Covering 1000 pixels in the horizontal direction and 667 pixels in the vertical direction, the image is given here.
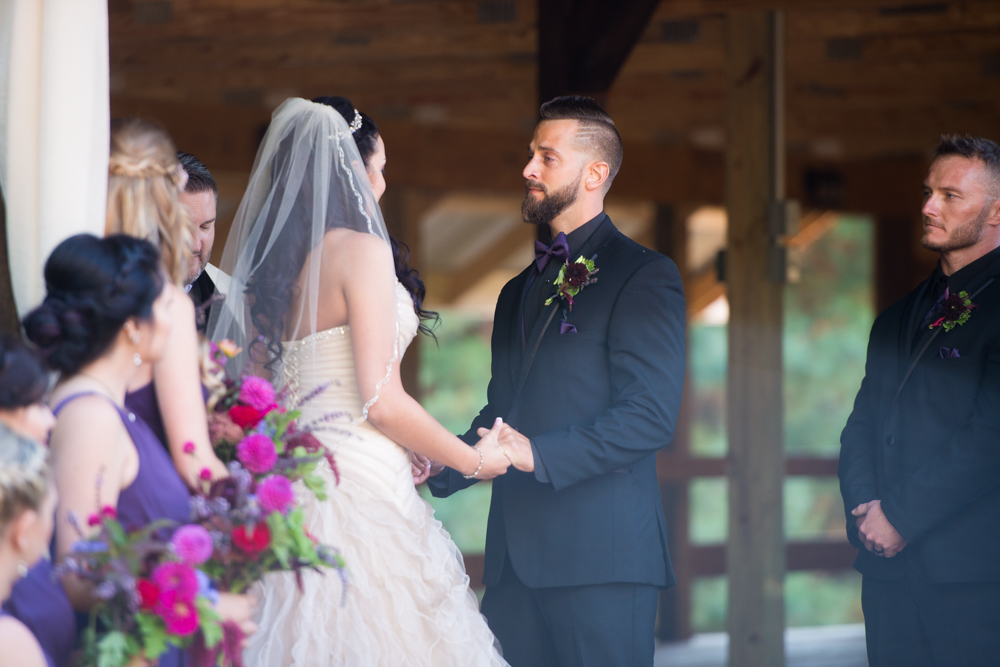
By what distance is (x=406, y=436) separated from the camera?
2143 millimetres

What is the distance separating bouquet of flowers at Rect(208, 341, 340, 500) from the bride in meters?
0.24

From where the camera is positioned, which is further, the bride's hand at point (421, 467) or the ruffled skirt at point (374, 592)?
the bride's hand at point (421, 467)

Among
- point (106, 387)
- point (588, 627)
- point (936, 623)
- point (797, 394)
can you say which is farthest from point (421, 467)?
point (797, 394)

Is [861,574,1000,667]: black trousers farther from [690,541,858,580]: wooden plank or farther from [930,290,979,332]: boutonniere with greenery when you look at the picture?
[690,541,858,580]: wooden plank

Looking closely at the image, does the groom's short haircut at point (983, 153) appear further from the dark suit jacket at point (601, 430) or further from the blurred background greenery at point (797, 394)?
the blurred background greenery at point (797, 394)

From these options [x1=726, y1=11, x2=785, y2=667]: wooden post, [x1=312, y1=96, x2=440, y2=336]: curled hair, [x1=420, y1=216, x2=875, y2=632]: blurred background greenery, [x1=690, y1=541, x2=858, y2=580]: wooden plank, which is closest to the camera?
[x1=312, y1=96, x2=440, y2=336]: curled hair

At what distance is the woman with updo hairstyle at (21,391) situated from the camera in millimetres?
1373

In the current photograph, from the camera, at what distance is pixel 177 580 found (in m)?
1.39

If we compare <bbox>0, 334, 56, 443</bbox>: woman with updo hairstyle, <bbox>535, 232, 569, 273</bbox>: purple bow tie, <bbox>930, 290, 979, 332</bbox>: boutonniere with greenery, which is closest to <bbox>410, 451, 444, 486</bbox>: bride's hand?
<bbox>535, 232, 569, 273</bbox>: purple bow tie

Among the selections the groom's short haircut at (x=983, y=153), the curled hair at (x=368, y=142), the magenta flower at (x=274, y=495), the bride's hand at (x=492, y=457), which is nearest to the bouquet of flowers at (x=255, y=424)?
the magenta flower at (x=274, y=495)

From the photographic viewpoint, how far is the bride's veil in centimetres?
213

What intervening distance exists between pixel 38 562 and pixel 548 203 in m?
1.46

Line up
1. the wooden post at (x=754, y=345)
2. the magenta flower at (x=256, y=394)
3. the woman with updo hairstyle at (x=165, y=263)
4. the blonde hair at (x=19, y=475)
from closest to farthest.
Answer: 1. the blonde hair at (x=19, y=475)
2. the woman with updo hairstyle at (x=165, y=263)
3. the magenta flower at (x=256, y=394)
4. the wooden post at (x=754, y=345)

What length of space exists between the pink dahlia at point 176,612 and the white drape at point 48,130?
2.11ft
